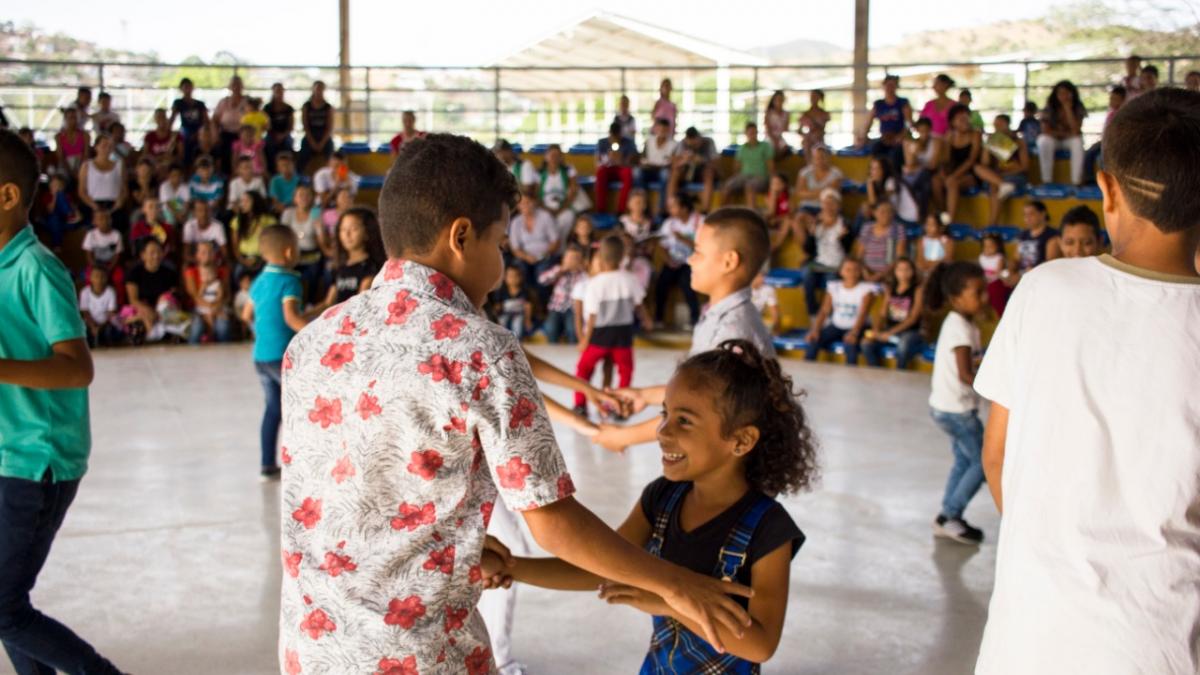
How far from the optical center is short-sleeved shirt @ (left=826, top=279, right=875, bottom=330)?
35.8 ft

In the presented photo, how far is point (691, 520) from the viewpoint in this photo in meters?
2.32

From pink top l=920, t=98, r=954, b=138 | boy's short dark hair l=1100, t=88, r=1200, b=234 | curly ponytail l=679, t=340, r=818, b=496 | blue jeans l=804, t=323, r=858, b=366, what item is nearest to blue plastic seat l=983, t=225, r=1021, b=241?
pink top l=920, t=98, r=954, b=138

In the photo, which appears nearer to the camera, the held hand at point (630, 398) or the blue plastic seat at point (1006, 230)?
the held hand at point (630, 398)

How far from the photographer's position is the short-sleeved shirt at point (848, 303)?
1090 centimetres

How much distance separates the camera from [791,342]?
1133 cm

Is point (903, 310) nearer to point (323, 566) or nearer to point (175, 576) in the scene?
point (175, 576)

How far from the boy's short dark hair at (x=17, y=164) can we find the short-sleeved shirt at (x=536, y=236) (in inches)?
379

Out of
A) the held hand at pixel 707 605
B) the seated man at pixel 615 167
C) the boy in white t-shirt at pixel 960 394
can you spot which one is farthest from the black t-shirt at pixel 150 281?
the held hand at pixel 707 605

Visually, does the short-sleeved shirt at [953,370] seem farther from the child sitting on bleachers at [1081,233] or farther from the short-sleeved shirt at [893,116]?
the short-sleeved shirt at [893,116]

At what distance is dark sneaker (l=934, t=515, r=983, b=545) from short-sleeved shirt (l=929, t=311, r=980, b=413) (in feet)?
1.56

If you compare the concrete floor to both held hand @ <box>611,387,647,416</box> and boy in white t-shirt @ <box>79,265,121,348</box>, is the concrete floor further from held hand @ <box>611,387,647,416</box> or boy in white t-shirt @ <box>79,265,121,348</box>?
boy in white t-shirt @ <box>79,265,121,348</box>

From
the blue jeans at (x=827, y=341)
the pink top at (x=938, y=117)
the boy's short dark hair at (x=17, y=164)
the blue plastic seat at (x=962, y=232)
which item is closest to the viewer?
the boy's short dark hair at (x=17, y=164)

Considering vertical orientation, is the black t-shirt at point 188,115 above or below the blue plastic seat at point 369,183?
above

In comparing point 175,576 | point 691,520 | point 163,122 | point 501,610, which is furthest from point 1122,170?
point 163,122
